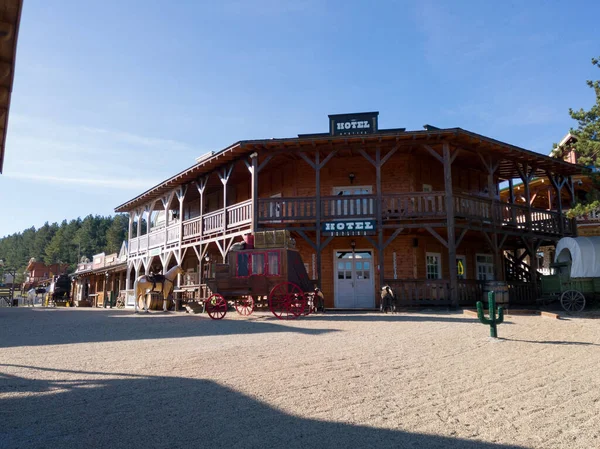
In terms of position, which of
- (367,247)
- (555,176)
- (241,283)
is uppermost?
(555,176)

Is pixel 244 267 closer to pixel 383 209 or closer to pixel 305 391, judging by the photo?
pixel 383 209

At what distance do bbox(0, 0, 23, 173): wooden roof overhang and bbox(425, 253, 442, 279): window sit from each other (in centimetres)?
1695

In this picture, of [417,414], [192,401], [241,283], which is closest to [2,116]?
[192,401]

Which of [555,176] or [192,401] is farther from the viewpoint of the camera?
[555,176]

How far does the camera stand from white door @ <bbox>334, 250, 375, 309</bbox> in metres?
19.0

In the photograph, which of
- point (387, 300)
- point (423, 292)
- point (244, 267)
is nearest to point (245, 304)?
point (244, 267)

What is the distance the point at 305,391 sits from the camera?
5480 mm

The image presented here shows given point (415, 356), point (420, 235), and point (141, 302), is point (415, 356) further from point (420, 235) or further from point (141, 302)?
point (141, 302)

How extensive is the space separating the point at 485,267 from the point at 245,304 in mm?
12018

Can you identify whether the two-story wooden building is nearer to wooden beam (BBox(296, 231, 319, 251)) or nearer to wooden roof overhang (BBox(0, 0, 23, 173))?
wooden beam (BBox(296, 231, 319, 251))

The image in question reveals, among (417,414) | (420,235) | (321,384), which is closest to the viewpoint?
(417,414)

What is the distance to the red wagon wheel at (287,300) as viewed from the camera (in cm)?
1356

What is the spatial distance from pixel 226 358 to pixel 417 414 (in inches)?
139

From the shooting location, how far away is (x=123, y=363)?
7.21m
